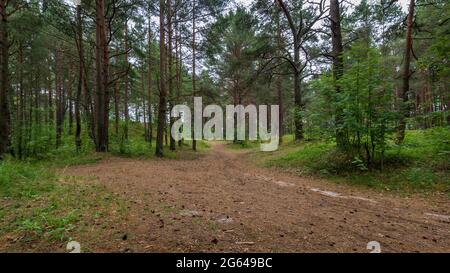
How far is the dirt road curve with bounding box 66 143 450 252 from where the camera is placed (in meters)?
2.62

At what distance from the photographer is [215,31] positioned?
14.5 m

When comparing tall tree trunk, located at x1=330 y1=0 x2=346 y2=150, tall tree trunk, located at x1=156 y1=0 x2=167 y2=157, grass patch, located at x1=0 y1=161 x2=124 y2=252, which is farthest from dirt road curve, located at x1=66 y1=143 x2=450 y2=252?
tall tree trunk, located at x1=156 y1=0 x2=167 y2=157

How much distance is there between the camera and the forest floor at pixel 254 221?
8.51ft

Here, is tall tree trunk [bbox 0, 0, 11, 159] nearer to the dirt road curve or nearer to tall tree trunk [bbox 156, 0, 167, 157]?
the dirt road curve

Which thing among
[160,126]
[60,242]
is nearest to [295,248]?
[60,242]

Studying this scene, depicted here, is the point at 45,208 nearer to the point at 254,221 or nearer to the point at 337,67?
the point at 254,221

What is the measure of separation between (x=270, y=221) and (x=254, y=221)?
235 mm

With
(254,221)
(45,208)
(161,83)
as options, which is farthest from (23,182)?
(161,83)

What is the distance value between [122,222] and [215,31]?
13.6 metres

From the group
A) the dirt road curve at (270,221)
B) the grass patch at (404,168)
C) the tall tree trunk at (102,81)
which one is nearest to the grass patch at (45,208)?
the dirt road curve at (270,221)

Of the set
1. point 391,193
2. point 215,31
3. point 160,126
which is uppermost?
point 215,31

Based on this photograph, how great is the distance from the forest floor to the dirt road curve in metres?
0.01

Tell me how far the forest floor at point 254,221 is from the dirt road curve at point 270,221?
1cm
